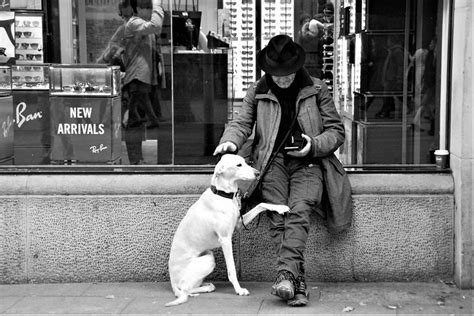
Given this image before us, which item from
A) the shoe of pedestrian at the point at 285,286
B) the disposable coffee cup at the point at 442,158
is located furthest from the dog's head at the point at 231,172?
the disposable coffee cup at the point at 442,158

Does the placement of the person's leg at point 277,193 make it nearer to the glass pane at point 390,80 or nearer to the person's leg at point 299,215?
the person's leg at point 299,215

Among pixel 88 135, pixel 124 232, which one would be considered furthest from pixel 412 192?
pixel 88 135

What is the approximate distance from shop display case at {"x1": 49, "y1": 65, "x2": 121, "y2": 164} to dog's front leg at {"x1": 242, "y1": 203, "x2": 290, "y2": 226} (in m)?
1.45

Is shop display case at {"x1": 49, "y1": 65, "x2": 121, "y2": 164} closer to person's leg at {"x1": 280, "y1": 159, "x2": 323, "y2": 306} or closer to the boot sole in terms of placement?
person's leg at {"x1": 280, "y1": 159, "x2": 323, "y2": 306}

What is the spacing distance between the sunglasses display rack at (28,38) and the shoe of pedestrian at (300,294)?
3042mm

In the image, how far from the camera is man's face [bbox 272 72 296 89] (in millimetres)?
6121

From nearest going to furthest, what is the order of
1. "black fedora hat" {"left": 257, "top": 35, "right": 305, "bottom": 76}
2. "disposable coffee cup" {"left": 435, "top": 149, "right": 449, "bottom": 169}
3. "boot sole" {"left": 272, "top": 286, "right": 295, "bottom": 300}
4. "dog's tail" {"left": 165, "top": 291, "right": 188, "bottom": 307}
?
"boot sole" {"left": 272, "top": 286, "right": 295, "bottom": 300}, "dog's tail" {"left": 165, "top": 291, "right": 188, "bottom": 307}, "black fedora hat" {"left": 257, "top": 35, "right": 305, "bottom": 76}, "disposable coffee cup" {"left": 435, "top": 149, "right": 449, "bottom": 169}

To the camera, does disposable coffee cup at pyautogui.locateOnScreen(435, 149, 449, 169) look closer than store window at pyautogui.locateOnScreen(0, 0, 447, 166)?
Yes

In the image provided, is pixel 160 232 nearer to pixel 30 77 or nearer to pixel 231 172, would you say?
pixel 231 172

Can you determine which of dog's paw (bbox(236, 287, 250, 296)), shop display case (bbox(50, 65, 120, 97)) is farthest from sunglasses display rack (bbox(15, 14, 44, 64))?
dog's paw (bbox(236, 287, 250, 296))

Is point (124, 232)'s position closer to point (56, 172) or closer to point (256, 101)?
point (56, 172)

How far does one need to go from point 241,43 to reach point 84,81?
4.74 ft

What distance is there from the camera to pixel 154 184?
6379mm

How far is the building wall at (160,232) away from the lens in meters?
6.26
